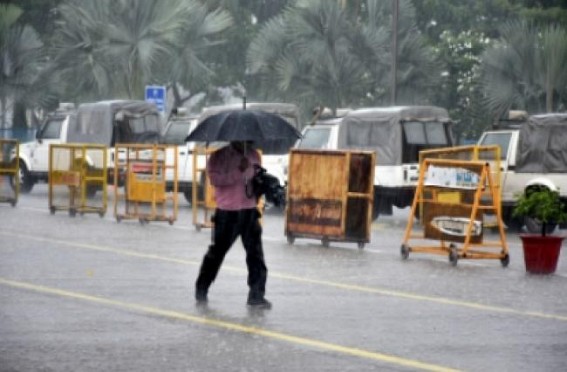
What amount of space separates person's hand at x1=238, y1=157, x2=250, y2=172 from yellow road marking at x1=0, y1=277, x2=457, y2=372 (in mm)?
1499

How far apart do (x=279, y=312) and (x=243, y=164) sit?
59.1 inches

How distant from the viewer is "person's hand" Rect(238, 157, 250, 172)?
48.5ft

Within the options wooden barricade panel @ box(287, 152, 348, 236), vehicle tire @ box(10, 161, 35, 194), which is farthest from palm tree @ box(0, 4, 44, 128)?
wooden barricade panel @ box(287, 152, 348, 236)

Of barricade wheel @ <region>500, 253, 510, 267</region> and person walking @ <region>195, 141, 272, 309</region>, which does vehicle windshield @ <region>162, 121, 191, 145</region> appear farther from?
person walking @ <region>195, 141, 272, 309</region>

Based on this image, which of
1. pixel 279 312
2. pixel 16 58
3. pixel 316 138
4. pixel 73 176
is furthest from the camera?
pixel 16 58

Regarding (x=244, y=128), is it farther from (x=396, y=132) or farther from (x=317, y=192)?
(x=396, y=132)

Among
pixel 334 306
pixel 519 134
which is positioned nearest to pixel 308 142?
pixel 519 134

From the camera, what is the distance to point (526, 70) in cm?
4722

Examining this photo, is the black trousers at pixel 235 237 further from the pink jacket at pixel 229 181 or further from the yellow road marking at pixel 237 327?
the yellow road marking at pixel 237 327

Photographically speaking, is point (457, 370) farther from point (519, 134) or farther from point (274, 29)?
point (274, 29)

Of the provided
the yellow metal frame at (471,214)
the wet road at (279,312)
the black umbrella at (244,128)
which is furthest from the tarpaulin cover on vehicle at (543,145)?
the black umbrella at (244,128)

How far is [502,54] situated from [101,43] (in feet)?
50.3

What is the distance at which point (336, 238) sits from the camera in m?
22.8

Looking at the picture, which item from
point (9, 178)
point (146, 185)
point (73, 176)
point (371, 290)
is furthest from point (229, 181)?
point (9, 178)
